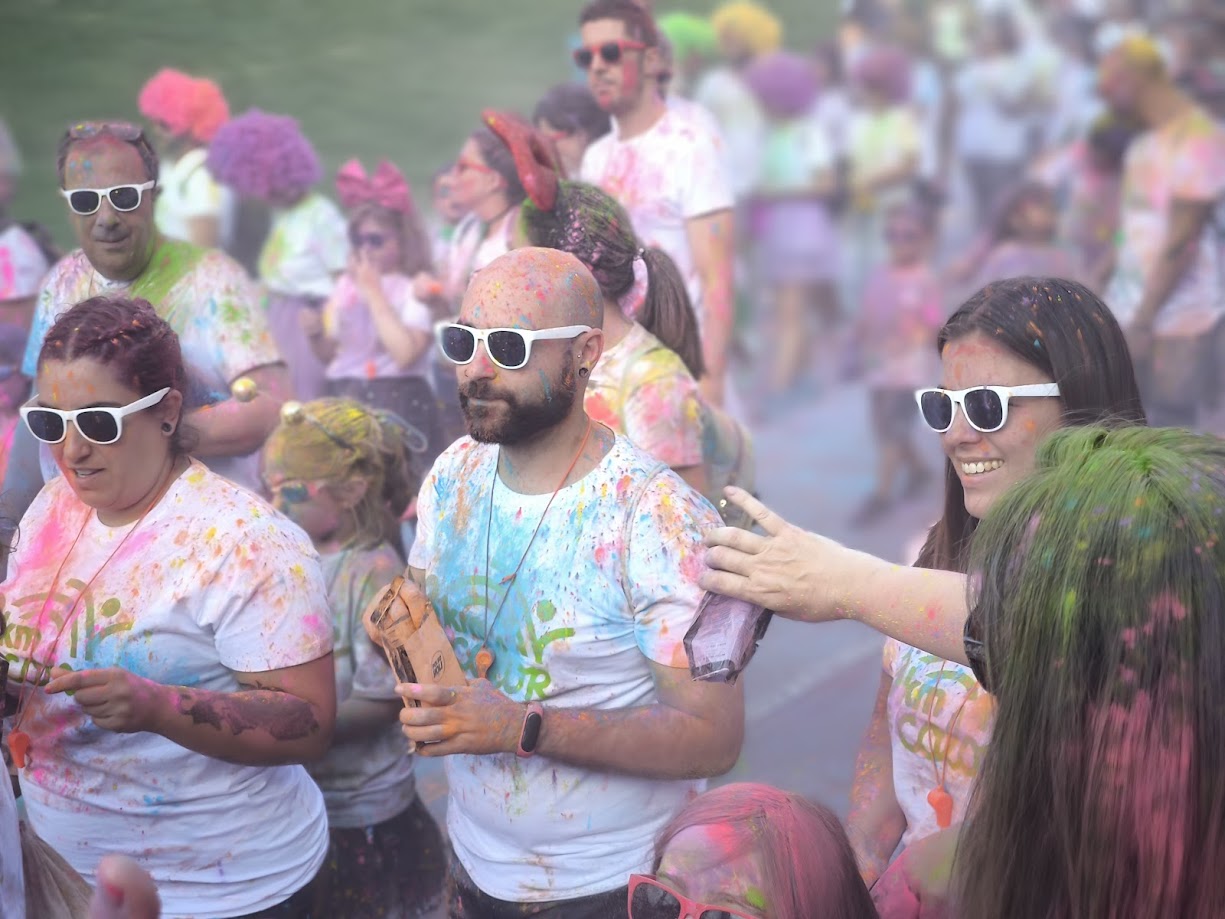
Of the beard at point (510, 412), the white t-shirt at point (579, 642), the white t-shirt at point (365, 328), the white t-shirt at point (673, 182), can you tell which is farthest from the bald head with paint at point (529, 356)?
the white t-shirt at point (365, 328)

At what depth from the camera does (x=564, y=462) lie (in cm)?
265

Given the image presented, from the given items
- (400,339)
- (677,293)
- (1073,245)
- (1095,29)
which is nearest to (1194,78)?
(1073,245)

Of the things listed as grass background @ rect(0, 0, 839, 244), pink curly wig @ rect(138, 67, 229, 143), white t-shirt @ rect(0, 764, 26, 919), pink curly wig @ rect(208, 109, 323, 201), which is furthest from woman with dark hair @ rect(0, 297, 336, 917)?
grass background @ rect(0, 0, 839, 244)

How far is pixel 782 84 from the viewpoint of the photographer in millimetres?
10477

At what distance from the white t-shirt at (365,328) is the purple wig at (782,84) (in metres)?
5.36

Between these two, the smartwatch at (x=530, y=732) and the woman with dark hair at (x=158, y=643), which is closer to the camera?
the smartwatch at (x=530, y=732)

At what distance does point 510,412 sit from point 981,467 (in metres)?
0.89

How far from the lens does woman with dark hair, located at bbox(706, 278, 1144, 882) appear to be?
2436mm

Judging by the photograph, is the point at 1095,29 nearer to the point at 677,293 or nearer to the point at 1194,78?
the point at 1194,78

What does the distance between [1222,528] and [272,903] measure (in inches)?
76.8

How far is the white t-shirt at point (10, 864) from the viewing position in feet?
7.30

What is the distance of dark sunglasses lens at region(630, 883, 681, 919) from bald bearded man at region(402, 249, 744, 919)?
57 centimetres

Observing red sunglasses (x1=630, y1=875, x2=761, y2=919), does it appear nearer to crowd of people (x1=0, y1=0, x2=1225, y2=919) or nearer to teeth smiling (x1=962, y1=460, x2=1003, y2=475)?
crowd of people (x1=0, y1=0, x2=1225, y2=919)

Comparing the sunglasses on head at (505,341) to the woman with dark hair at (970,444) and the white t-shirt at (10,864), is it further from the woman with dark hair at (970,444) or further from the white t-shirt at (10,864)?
the white t-shirt at (10,864)
